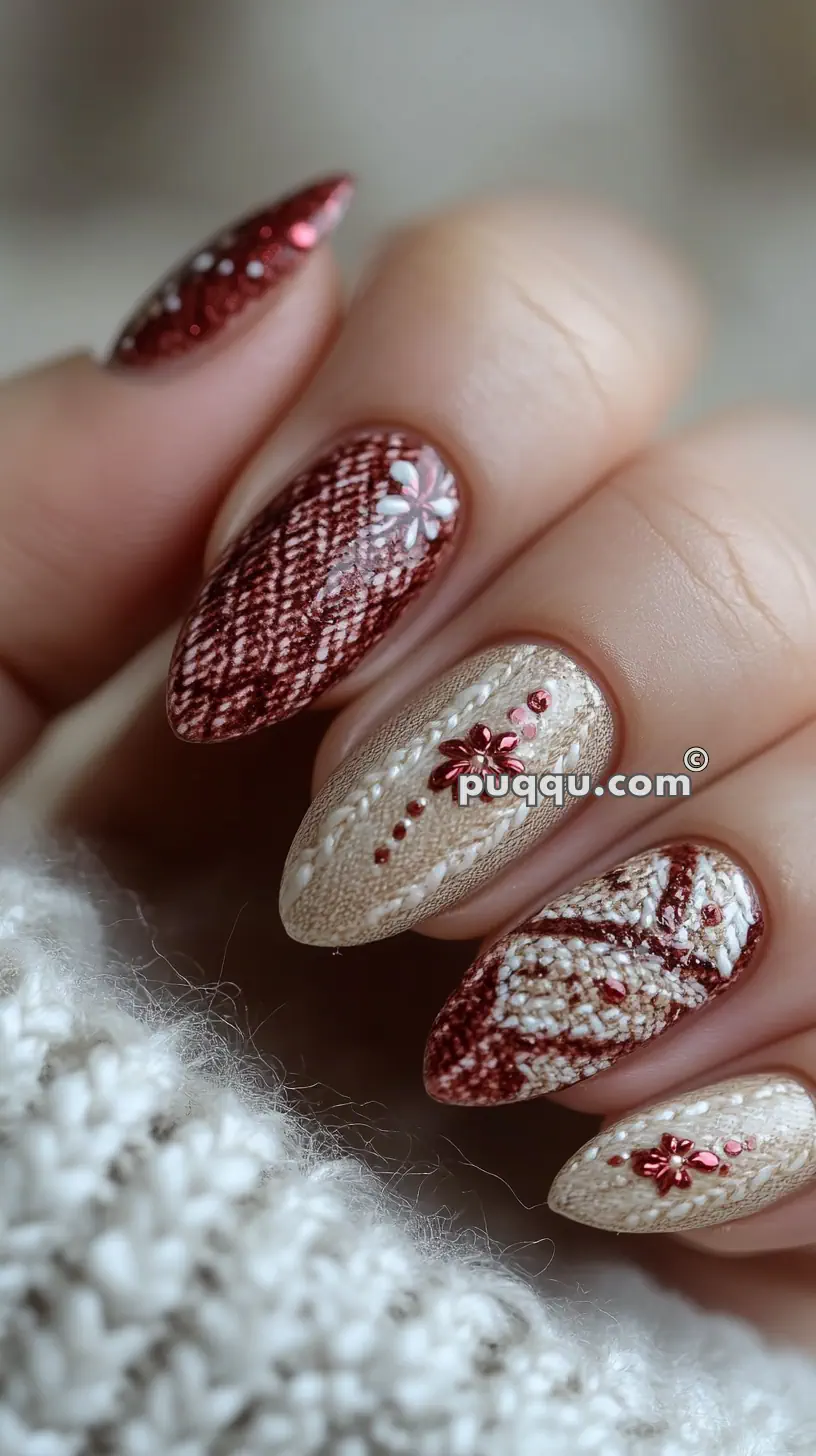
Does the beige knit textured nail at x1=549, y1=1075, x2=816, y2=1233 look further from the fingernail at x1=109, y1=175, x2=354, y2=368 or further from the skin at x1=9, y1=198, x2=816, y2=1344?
the fingernail at x1=109, y1=175, x2=354, y2=368

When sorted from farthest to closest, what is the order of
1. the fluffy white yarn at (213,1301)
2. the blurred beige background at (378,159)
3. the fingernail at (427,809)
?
1. the blurred beige background at (378,159)
2. the fingernail at (427,809)
3. the fluffy white yarn at (213,1301)

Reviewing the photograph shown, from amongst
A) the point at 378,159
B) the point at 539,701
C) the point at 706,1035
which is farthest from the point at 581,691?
the point at 378,159

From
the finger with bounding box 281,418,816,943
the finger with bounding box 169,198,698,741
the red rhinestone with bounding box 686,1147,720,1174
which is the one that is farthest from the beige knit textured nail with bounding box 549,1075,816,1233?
the finger with bounding box 169,198,698,741

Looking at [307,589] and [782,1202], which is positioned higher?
[307,589]

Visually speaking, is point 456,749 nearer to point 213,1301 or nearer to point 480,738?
point 480,738

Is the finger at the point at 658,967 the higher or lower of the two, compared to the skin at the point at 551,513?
lower

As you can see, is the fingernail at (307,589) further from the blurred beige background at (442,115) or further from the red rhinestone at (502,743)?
the blurred beige background at (442,115)

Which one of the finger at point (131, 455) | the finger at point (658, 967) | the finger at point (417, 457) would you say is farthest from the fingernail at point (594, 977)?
the finger at point (131, 455)
